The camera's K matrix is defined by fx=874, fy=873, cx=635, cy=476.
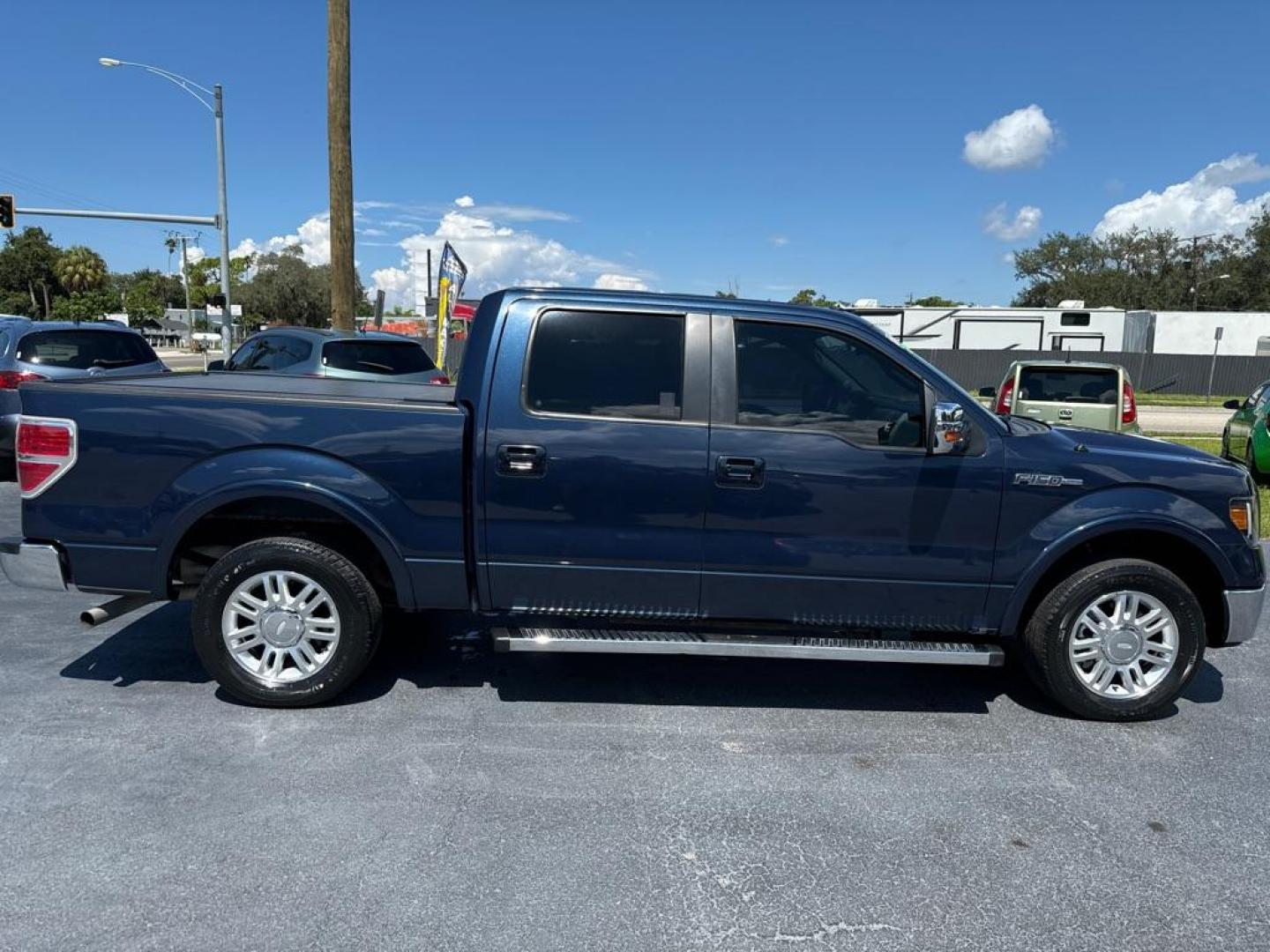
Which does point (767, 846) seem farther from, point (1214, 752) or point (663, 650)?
point (1214, 752)

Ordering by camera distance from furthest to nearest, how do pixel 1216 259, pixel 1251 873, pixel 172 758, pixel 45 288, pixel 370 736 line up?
pixel 45 288
pixel 1216 259
pixel 370 736
pixel 172 758
pixel 1251 873

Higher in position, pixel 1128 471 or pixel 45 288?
pixel 45 288

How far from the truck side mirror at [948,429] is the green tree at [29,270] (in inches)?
3474

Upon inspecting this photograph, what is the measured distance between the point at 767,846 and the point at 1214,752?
2339 mm

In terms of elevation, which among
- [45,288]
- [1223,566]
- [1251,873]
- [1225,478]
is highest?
[45,288]

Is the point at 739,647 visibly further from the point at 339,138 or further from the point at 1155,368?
the point at 1155,368

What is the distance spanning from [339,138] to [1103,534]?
508 inches

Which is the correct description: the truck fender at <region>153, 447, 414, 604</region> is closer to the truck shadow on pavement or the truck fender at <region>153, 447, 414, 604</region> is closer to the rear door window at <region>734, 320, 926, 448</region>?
the truck shadow on pavement

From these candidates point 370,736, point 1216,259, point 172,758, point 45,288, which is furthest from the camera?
point 45,288

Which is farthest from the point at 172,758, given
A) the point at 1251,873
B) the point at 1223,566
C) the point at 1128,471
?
the point at 1223,566

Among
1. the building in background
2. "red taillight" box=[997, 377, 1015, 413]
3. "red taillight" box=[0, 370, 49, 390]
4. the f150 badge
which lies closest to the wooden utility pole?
"red taillight" box=[0, 370, 49, 390]

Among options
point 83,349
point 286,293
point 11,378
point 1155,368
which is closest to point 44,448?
point 11,378

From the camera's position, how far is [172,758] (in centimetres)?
369

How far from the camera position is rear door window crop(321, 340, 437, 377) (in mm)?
10289
